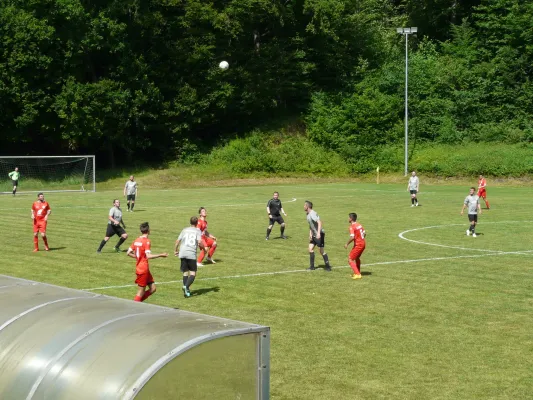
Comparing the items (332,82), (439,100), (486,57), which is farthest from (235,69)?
(486,57)

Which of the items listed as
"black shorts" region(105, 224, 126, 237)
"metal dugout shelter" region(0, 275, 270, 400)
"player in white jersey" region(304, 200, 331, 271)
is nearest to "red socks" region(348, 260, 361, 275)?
"player in white jersey" region(304, 200, 331, 271)

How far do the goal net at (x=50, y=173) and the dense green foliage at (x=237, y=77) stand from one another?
2770 mm

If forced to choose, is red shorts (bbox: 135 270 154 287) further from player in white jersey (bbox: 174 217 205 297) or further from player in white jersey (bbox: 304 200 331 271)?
player in white jersey (bbox: 304 200 331 271)

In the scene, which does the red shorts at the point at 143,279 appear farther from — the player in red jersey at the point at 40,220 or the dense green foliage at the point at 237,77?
the dense green foliage at the point at 237,77

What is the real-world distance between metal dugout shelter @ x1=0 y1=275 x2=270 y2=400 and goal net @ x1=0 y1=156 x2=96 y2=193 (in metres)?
56.5

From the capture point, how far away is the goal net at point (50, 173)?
63875 millimetres

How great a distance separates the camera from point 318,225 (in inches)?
930

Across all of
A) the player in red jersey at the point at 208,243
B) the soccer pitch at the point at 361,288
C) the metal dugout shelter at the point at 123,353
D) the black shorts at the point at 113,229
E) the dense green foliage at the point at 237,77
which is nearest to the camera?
the metal dugout shelter at the point at 123,353

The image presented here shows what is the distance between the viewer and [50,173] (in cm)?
6631

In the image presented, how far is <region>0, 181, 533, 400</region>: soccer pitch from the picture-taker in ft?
44.6

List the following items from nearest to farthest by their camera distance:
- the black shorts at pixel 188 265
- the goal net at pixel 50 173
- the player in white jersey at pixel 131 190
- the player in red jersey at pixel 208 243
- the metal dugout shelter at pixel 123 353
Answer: the metal dugout shelter at pixel 123 353, the black shorts at pixel 188 265, the player in red jersey at pixel 208 243, the player in white jersey at pixel 131 190, the goal net at pixel 50 173

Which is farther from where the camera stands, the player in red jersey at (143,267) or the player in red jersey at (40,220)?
the player in red jersey at (40,220)

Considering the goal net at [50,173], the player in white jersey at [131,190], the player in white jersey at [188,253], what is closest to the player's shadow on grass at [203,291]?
the player in white jersey at [188,253]

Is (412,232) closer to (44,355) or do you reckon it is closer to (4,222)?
(4,222)
